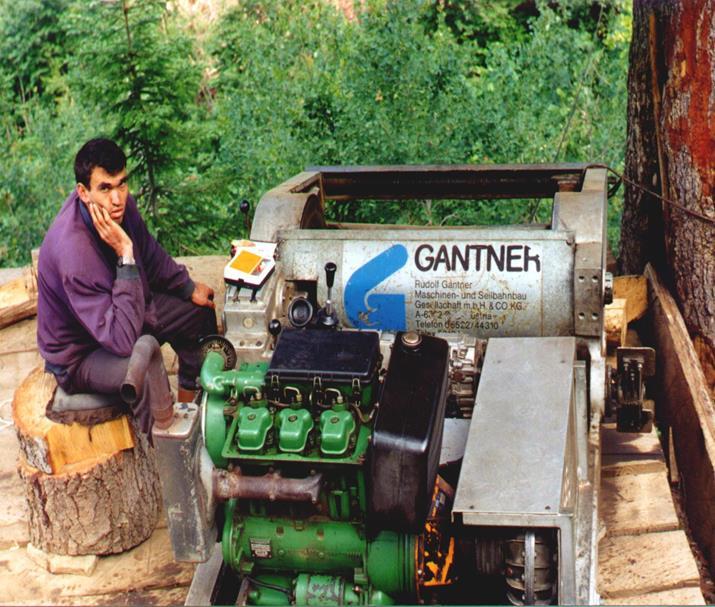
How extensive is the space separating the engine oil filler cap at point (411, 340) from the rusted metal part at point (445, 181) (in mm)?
1880

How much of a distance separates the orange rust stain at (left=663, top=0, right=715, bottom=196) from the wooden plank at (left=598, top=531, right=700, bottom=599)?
1564mm

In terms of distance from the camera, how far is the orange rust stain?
4.53 meters

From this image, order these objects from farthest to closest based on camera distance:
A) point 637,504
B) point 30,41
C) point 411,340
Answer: point 30,41 < point 637,504 < point 411,340

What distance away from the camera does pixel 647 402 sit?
5.03 meters

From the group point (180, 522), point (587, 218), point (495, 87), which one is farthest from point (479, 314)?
point (495, 87)

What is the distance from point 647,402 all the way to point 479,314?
4.12ft

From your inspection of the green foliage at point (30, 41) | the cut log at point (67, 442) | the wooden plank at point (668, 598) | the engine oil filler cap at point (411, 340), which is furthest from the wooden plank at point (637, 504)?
the green foliage at point (30, 41)

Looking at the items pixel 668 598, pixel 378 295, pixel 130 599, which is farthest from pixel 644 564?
pixel 130 599

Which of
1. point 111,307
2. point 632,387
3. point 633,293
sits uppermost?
point 111,307

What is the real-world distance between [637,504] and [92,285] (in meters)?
2.24

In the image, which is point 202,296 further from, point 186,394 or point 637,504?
point 637,504

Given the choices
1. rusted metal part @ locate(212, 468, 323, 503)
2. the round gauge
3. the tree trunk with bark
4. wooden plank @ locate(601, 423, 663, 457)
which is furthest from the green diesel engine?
the tree trunk with bark

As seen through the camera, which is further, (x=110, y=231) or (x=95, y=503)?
(x=95, y=503)

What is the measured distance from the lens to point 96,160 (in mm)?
3828
